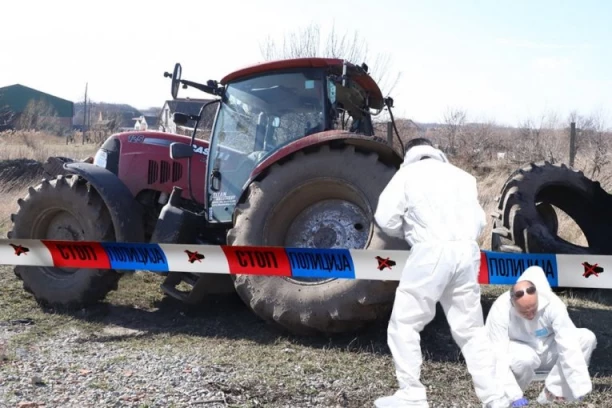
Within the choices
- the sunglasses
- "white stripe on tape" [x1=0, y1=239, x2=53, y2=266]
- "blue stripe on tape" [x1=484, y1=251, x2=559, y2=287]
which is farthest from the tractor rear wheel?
"white stripe on tape" [x1=0, y1=239, x2=53, y2=266]

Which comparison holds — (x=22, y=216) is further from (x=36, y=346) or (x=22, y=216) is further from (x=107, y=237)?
(x=36, y=346)

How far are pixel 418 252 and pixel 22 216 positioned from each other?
489cm

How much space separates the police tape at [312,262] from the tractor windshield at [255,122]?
864 mm

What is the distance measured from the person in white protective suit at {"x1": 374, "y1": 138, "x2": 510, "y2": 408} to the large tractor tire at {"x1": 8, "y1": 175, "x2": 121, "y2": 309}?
11.7 feet

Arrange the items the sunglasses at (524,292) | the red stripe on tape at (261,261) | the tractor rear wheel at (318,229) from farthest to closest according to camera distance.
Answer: the red stripe on tape at (261,261), the tractor rear wheel at (318,229), the sunglasses at (524,292)

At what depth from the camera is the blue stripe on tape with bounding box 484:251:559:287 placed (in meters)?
5.84

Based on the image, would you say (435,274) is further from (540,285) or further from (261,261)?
(261,261)

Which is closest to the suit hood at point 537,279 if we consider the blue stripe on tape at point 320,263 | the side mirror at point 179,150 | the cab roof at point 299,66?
the blue stripe on tape at point 320,263

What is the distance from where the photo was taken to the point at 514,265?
588 cm

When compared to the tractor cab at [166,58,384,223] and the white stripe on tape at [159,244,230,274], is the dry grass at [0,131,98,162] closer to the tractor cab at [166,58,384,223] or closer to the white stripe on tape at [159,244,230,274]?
the tractor cab at [166,58,384,223]

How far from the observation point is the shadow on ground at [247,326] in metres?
5.91

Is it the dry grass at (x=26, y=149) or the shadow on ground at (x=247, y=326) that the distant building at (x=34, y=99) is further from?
the shadow on ground at (x=247, y=326)

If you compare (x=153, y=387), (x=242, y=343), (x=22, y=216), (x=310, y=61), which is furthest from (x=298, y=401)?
(x=22, y=216)

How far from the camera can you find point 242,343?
615 cm
